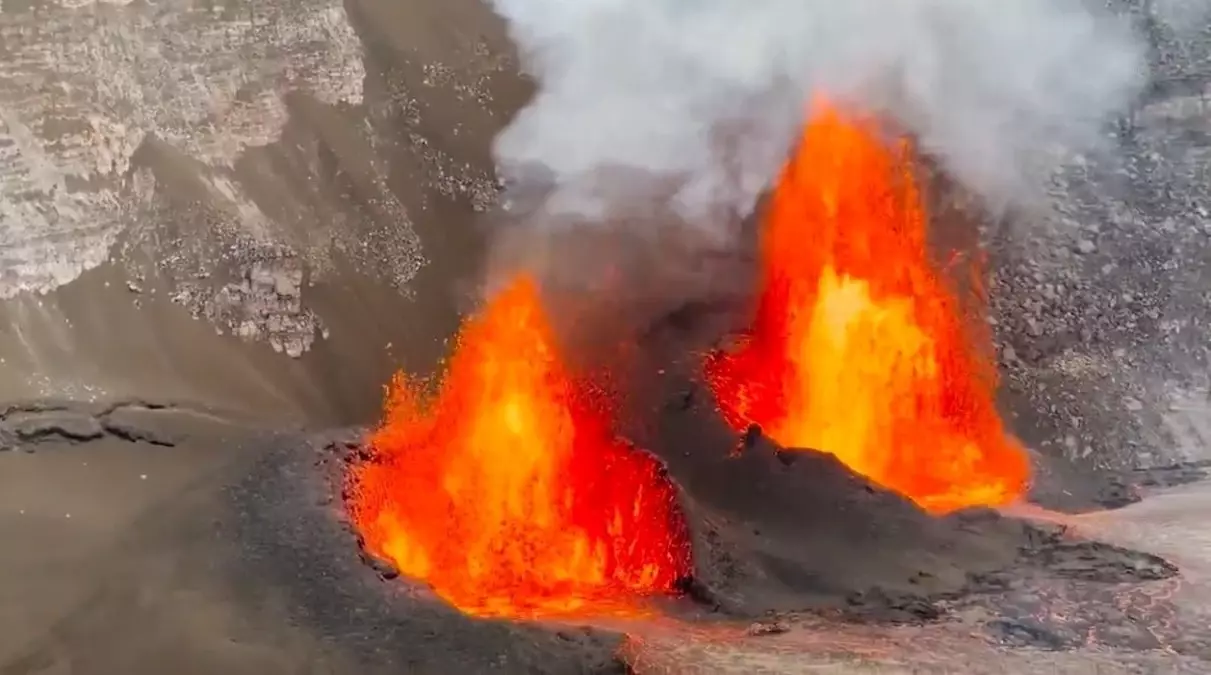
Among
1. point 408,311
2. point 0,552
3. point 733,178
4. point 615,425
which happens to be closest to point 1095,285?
point 733,178

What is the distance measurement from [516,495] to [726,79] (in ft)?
13.6

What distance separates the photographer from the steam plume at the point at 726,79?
32.7 ft

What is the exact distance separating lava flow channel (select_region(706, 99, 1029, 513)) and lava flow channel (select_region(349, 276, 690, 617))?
62.0 inches

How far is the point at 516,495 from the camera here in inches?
329

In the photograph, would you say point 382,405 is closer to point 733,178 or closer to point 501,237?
point 501,237

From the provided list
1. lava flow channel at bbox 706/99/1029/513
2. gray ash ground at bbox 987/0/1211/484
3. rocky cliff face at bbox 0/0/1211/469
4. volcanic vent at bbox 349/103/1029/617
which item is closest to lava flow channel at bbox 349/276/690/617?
volcanic vent at bbox 349/103/1029/617

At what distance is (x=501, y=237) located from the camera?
9984 millimetres

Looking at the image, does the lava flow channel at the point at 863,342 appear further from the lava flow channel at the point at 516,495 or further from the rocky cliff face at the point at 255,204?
the lava flow channel at the point at 516,495

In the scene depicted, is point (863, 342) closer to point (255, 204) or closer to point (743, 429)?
point (743, 429)

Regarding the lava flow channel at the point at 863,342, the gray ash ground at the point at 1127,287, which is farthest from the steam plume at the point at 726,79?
the gray ash ground at the point at 1127,287

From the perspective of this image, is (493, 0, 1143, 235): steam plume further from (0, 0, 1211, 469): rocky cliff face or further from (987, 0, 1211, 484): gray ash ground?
(987, 0, 1211, 484): gray ash ground

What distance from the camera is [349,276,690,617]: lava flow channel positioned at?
748 centimetres

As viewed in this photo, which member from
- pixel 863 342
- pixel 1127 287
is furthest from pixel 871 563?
pixel 1127 287

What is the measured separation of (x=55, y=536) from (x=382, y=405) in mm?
3050
